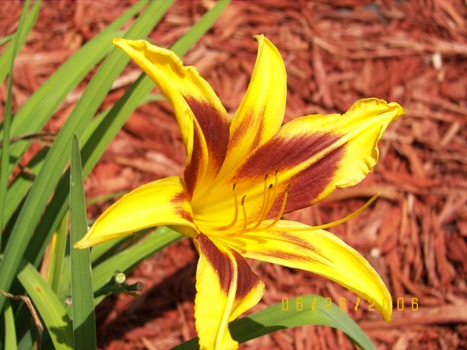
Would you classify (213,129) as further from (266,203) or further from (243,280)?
(243,280)

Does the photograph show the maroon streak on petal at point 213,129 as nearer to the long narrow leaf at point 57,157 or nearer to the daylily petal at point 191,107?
the daylily petal at point 191,107

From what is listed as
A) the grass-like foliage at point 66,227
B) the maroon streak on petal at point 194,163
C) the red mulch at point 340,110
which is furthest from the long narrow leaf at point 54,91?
the maroon streak on petal at point 194,163

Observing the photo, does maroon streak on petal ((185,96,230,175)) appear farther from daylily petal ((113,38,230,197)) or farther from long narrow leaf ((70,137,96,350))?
long narrow leaf ((70,137,96,350))

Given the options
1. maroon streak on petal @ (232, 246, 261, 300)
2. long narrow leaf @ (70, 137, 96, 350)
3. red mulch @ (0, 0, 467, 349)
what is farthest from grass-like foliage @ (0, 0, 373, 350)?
red mulch @ (0, 0, 467, 349)

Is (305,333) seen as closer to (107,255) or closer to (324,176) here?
(107,255)

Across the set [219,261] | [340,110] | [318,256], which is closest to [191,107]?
[219,261]

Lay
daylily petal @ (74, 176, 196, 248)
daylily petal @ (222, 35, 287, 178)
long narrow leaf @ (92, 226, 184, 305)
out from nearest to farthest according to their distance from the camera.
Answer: daylily petal @ (74, 176, 196, 248) < daylily petal @ (222, 35, 287, 178) < long narrow leaf @ (92, 226, 184, 305)
